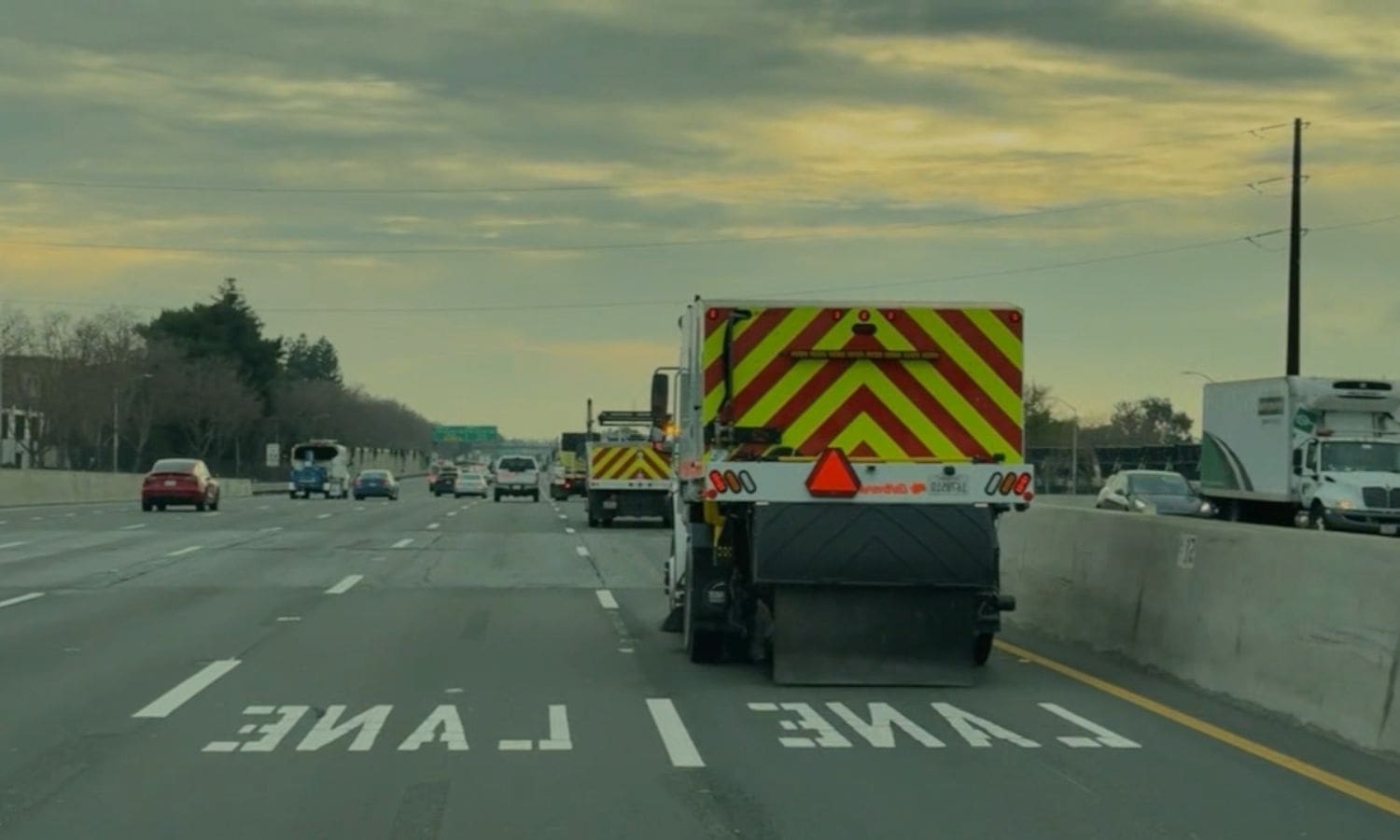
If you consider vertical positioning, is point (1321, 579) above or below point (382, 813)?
above

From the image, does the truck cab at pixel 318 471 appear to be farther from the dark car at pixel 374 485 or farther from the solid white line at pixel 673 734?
the solid white line at pixel 673 734

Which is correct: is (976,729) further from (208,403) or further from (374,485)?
(208,403)

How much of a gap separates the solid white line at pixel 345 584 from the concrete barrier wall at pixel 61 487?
3883 centimetres

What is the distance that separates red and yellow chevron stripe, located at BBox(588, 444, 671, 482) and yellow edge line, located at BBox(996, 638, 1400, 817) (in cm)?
2933

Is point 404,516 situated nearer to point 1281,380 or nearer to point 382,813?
point 1281,380

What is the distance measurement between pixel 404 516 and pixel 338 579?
89.3 feet

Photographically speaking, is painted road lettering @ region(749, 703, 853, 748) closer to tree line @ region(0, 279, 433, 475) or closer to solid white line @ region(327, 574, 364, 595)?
solid white line @ region(327, 574, 364, 595)

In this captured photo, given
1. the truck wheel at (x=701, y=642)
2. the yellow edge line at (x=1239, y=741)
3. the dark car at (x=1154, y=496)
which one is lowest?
the yellow edge line at (x=1239, y=741)

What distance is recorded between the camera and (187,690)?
13.3 m

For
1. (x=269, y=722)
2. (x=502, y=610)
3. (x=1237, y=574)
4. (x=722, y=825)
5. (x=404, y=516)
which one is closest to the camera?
(x=722, y=825)

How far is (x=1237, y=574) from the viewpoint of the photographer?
13000 millimetres

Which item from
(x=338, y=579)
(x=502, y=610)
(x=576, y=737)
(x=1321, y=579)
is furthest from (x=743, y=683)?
(x=338, y=579)

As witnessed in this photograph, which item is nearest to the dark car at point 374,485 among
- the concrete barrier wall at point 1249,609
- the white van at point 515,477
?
the white van at point 515,477

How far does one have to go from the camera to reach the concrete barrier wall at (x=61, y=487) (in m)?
62.9
